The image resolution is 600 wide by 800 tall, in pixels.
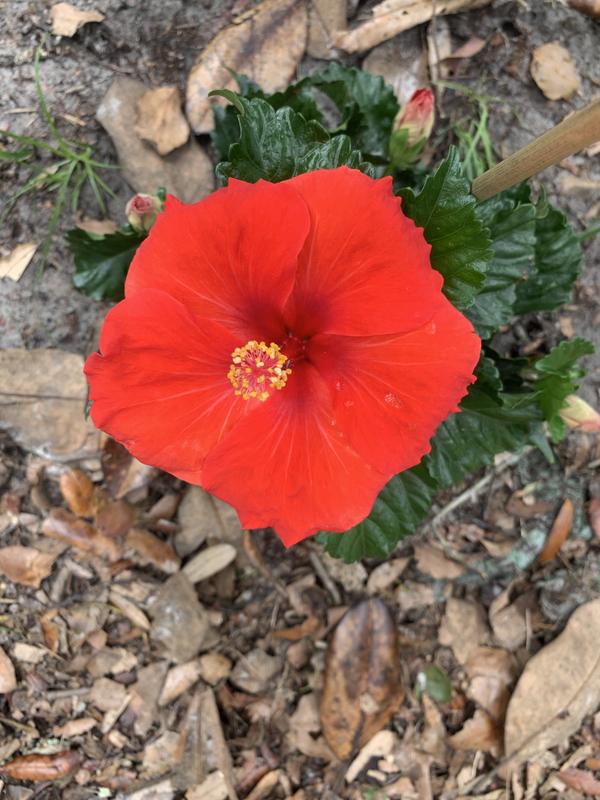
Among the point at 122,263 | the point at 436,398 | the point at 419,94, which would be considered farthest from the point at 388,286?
the point at 122,263

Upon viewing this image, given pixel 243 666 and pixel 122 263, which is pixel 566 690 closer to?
pixel 243 666

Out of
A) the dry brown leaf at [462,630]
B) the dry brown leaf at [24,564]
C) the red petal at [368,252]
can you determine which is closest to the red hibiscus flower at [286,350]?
the red petal at [368,252]

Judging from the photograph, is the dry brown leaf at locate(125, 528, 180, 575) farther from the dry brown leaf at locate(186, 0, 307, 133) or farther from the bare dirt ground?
the dry brown leaf at locate(186, 0, 307, 133)

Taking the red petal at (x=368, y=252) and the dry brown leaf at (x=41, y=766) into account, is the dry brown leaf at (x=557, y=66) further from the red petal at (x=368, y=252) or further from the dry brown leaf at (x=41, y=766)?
the dry brown leaf at (x=41, y=766)

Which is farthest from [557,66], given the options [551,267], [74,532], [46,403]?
[74,532]

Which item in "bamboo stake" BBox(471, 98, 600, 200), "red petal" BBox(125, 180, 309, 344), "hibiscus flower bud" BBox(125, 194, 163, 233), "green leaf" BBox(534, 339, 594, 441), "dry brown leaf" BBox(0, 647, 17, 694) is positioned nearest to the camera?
"bamboo stake" BBox(471, 98, 600, 200)

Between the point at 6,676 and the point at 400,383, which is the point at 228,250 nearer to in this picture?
the point at 400,383

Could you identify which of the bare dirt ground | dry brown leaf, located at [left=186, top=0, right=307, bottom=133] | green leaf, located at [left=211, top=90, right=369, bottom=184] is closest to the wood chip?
the bare dirt ground
